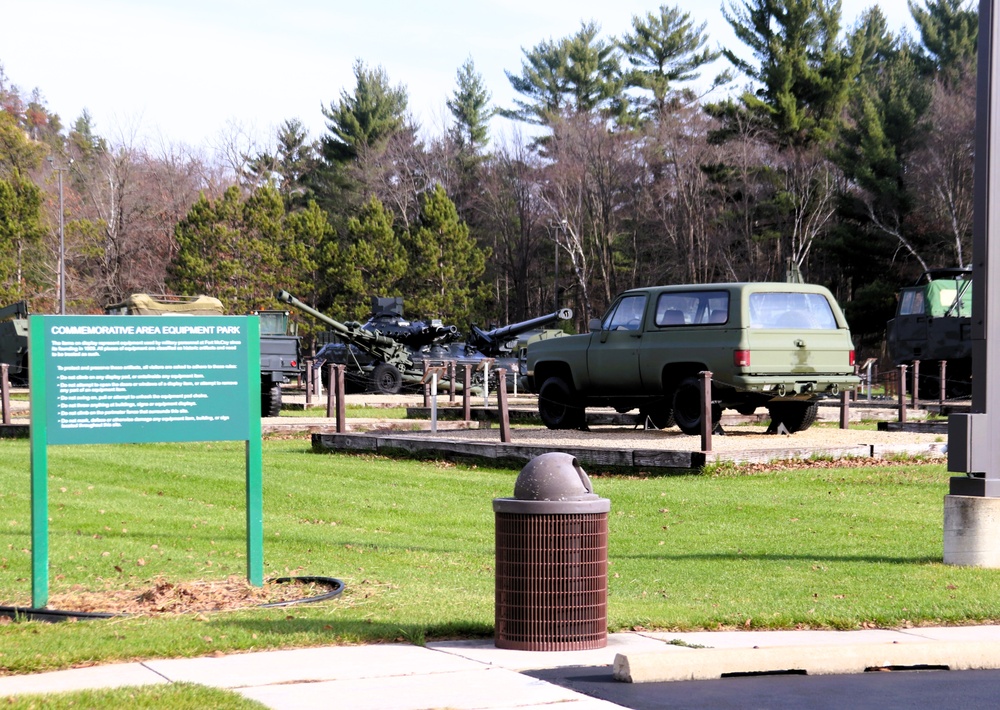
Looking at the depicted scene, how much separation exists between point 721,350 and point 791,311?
1.33 metres

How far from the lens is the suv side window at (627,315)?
18750 millimetres

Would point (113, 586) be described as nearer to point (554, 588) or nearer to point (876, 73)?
point (554, 588)

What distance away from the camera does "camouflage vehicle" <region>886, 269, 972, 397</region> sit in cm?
3175

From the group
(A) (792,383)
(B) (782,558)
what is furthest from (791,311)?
(B) (782,558)

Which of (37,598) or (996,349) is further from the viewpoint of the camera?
(996,349)

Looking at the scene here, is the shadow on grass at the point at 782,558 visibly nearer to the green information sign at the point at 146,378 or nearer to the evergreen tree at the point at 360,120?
the green information sign at the point at 146,378

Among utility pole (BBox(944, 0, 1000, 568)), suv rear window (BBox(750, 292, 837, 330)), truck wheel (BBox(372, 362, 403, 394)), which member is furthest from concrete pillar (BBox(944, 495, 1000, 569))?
truck wheel (BBox(372, 362, 403, 394))

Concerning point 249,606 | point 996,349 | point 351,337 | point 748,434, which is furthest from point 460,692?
point 351,337

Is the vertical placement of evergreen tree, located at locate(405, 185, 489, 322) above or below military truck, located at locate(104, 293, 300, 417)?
above

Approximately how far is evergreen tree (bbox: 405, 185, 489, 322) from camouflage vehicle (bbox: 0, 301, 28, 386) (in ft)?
82.1

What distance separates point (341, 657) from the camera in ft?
21.2

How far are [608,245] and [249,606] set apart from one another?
2105 inches

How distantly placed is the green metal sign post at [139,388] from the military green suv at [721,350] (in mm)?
9380

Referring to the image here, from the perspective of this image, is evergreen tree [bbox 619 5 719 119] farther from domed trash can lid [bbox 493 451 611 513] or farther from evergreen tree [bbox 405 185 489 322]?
domed trash can lid [bbox 493 451 611 513]
